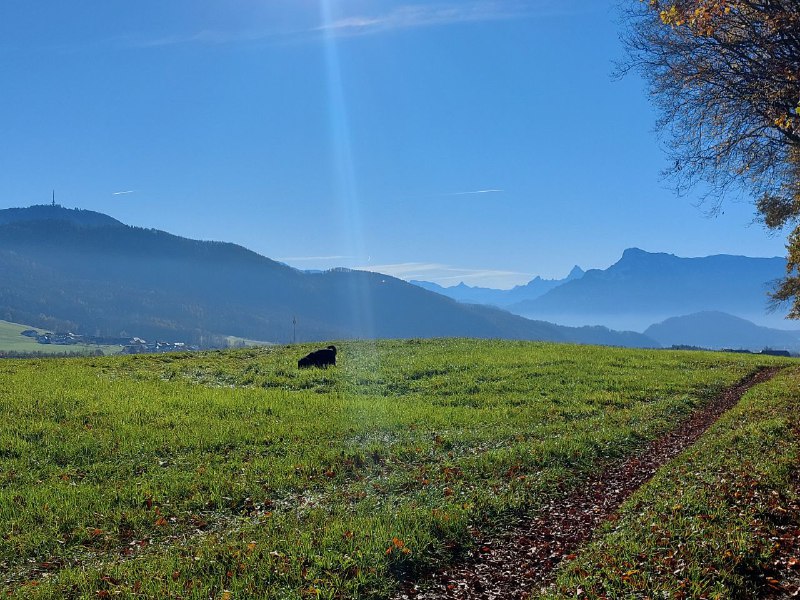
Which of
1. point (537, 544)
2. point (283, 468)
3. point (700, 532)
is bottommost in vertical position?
point (537, 544)

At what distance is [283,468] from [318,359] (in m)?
21.0

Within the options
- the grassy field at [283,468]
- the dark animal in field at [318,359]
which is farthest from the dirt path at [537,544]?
the dark animal in field at [318,359]

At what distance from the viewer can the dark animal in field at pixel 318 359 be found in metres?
34.0

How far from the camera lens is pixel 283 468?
45.6 feet

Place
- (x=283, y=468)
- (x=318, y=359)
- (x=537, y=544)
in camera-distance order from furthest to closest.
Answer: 1. (x=318, y=359)
2. (x=283, y=468)
3. (x=537, y=544)

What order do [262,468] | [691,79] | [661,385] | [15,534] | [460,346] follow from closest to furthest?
[15,534] < [262,468] < [691,79] < [661,385] < [460,346]

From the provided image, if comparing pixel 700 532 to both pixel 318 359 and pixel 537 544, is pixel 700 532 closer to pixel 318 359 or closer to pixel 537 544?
pixel 537 544

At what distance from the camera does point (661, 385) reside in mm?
27172

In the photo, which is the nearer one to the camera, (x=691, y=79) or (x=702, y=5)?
(x=702, y=5)

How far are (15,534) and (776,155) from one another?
25176 mm

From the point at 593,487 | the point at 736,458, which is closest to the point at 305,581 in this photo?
the point at 593,487

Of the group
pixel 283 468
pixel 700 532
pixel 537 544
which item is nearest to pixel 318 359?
pixel 283 468

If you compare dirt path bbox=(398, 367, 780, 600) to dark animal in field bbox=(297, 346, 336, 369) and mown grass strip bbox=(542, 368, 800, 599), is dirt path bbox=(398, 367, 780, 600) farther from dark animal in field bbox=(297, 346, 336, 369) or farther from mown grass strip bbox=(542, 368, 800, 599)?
dark animal in field bbox=(297, 346, 336, 369)

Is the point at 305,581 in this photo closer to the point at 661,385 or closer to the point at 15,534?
the point at 15,534
